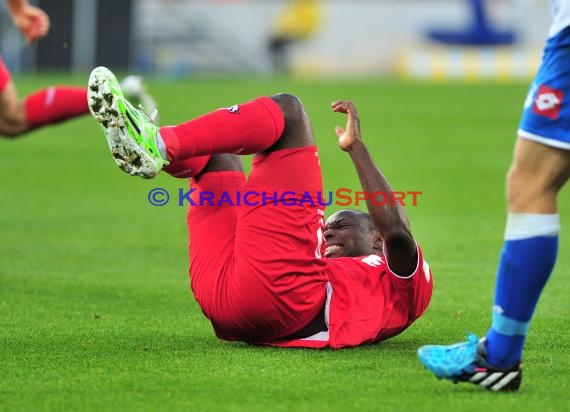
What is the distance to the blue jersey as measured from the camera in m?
4.19

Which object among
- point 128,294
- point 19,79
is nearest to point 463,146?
point 128,294

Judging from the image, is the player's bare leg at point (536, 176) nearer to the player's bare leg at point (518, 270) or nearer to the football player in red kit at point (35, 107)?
the player's bare leg at point (518, 270)

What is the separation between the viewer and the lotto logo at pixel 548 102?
420cm

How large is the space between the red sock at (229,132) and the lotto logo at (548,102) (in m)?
1.30

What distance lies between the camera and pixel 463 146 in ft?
57.6

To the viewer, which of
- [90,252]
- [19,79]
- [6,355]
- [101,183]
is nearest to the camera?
[6,355]

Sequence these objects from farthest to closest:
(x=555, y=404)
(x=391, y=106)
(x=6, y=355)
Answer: (x=391, y=106) < (x=6, y=355) < (x=555, y=404)

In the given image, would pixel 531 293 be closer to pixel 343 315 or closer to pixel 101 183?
pixel 343 315

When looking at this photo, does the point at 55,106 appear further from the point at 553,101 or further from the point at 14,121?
the point at 553,101

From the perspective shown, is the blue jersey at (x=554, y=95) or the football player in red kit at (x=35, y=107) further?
the football player in red kit at (x=35, y=107)

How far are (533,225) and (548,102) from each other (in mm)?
440

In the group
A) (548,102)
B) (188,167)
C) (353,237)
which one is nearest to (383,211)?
(353,237)

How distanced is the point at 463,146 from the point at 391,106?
7107mm

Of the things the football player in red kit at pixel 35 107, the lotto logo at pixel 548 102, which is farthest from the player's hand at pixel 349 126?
the football player in red kit at pixel 35 107
